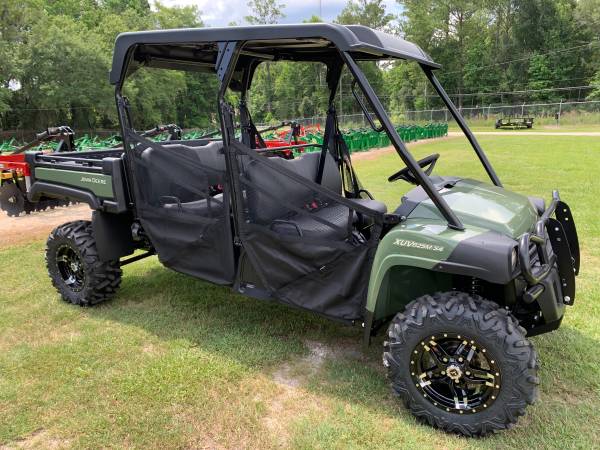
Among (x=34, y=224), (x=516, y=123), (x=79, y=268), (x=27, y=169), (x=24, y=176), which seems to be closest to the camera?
(x=79, y=268)

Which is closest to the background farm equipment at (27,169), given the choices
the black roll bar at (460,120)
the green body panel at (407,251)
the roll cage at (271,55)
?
the roll cage at (271,55)

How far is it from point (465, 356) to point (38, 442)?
223cm

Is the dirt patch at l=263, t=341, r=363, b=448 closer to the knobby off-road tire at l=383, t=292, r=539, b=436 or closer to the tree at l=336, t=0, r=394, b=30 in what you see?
the knobby off-road tire at l=383, t=292, r=539, b=436

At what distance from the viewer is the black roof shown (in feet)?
8.36

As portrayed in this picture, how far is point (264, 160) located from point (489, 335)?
5.12 feet

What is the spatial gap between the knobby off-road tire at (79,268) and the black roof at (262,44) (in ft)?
4.43

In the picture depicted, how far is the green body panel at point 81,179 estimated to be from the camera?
373 centimetres

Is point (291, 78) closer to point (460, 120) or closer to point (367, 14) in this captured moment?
point (460, 120)

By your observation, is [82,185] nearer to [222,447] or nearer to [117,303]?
[117,303]

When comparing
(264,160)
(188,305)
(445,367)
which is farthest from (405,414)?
(188,305)

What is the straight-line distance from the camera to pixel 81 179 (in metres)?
3.91

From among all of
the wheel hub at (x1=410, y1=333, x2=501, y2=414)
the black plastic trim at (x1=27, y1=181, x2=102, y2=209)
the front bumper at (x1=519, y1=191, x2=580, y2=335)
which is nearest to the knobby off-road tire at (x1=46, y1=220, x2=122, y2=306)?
the black plastic trim at (x1=27, y1=181, x2=102, y2=209)

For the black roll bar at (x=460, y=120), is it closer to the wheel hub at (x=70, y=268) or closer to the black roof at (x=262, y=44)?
the black roof at (x=262, y=44)

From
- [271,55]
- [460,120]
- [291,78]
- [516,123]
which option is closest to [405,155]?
[460,120]
